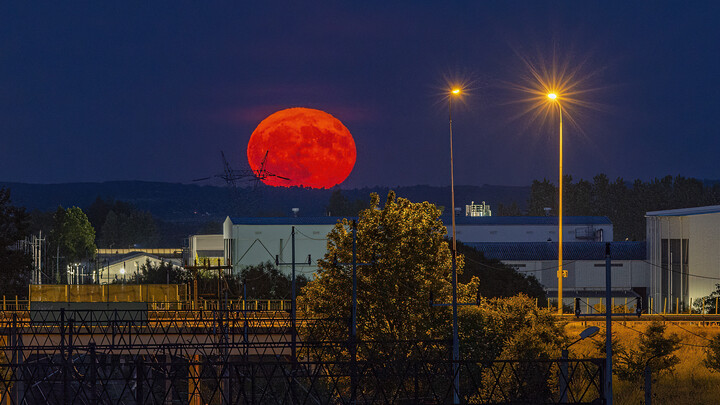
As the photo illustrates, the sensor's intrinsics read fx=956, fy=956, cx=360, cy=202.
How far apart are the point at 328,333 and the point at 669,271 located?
43.7 m

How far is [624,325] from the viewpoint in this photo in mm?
59125

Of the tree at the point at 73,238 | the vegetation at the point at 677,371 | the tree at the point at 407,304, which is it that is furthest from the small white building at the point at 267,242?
the tree at the point at 73,238

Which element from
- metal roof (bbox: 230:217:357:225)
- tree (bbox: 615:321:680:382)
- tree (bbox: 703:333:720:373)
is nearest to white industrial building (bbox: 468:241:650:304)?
metal roof (bbox: 230:217:357:225)

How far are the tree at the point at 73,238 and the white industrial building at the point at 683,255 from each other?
9042 cm

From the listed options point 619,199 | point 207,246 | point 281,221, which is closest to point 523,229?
point 281,221

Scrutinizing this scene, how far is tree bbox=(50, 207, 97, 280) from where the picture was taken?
477 ft

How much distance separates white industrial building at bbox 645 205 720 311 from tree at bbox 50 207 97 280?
90423 mm

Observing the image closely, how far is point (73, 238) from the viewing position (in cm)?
14600

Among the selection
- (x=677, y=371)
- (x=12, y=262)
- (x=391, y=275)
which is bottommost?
(x=677, y=371)

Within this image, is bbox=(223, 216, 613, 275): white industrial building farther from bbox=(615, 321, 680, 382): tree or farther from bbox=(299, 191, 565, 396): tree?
bbox=(615, 321, 680, 382): tree

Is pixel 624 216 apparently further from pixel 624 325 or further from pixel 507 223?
pixel 624 325

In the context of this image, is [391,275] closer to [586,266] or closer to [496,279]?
[496,279]

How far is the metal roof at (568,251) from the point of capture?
90562mm

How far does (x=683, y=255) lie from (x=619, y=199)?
113 metres
